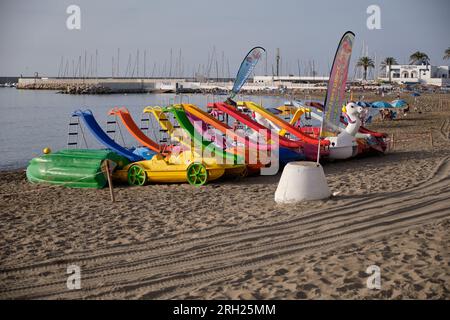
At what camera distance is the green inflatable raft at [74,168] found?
38.3 feet

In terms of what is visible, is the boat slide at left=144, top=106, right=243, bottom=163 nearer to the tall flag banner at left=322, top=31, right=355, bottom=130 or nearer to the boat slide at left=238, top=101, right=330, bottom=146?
the tall flag banner at left=322, top=31, right=355, bottom=130

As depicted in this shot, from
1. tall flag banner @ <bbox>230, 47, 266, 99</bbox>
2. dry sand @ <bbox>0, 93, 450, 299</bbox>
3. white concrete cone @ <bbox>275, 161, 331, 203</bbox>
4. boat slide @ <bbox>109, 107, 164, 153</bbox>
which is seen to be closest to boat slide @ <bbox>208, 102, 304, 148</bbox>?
boat slide @ <bbox>109, 107, 164, 153</bbox>

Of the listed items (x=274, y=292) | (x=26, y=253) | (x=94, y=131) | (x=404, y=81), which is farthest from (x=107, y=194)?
(x=404, y=81)

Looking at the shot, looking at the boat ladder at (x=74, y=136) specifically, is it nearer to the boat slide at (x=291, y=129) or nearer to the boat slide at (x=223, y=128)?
the boat slide at (x=223, y=128)

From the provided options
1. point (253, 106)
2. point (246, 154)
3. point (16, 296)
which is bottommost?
point (16, 296)

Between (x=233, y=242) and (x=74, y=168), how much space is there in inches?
244

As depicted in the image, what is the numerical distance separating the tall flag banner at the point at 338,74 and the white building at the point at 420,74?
3987 inches

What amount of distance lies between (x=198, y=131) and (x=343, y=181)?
381cm

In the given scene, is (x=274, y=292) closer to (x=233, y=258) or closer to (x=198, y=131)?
(x=233, y=258)

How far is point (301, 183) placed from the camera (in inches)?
339

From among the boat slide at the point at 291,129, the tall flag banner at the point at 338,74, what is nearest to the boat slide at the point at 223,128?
the tall flag banner at the point at 338,74

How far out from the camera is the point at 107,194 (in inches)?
Result: 433

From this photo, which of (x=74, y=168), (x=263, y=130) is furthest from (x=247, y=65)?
(x=74, y=168)

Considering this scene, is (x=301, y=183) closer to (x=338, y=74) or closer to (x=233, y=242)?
(x=233, y=242)
